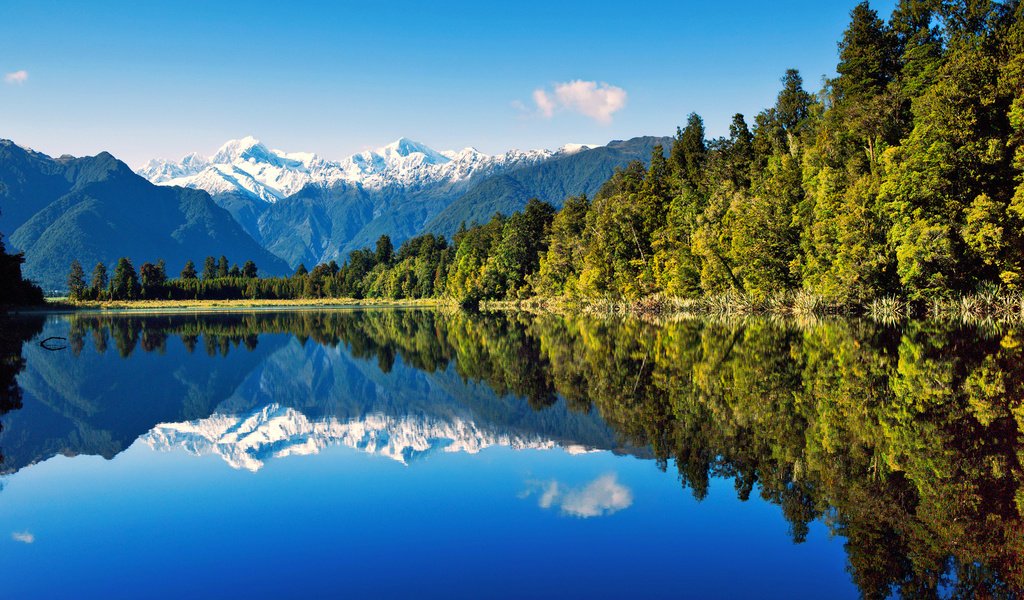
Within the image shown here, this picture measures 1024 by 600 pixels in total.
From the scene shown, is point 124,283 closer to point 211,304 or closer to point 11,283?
point 211,304

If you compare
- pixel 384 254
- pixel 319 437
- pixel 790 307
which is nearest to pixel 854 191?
pixel 790 307

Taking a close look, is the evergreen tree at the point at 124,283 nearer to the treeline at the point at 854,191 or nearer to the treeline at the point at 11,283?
the treeline at the point at 11,283

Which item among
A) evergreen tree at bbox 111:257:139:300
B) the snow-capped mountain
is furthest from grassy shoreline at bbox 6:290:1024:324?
the snow-capped mountain

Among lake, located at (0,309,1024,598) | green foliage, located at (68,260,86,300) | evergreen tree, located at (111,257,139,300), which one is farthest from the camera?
evergreen tree, located at (111,257,139,300)

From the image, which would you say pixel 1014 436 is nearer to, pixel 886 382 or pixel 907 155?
pixel 886 382

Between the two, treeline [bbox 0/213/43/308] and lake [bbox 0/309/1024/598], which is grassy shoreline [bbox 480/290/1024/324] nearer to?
lake [bbox 0/309/1024/598]

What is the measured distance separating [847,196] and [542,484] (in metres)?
50.3

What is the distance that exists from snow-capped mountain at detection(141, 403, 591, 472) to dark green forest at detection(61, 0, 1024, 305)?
40007 mm

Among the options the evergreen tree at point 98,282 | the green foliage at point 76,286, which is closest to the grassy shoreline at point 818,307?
the evergreen tree at point 98,282

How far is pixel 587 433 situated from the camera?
1734 centimetres

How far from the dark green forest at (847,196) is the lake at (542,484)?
23479mm

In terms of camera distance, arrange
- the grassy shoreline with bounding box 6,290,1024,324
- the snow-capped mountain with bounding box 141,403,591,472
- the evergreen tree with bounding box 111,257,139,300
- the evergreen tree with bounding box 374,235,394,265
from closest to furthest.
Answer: the snow-capped mountain with bounding box 141,403,591,472, the grassy shoreline with bounding box 6,290,1024,324, the evergreen tree with bounding box 111,257,139,300, the evergreen tree with bounding box 374,235,394,265

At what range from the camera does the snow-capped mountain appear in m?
16.7

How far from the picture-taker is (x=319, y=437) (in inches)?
740
